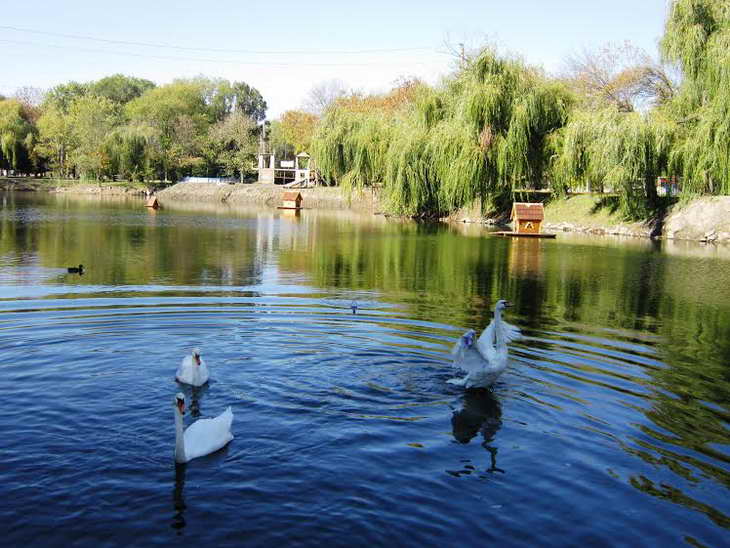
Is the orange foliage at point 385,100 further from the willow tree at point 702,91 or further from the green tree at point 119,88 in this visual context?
the green tree at point 119,88

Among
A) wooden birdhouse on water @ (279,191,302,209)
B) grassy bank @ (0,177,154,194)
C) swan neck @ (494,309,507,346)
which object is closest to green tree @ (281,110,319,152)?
grassy bank @ (0,177,154,194)

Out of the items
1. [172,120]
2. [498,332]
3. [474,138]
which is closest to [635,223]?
[474,138]

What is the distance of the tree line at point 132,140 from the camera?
111188 mm

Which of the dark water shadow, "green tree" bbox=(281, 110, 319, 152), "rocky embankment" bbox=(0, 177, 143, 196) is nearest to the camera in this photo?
the dark water shadow

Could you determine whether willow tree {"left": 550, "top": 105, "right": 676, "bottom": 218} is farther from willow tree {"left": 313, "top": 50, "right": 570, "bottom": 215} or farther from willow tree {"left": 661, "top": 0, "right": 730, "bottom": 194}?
willow tree {"left": 313, "top": 50, "right": 570, "bottom": 215}

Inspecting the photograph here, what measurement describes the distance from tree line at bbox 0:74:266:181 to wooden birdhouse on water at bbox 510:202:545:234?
79.6 m

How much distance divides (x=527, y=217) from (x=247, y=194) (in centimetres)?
6273

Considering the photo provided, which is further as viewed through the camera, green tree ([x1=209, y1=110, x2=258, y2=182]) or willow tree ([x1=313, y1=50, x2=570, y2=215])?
green tree ([x1=209, y1=110, x2=258, y2=182])

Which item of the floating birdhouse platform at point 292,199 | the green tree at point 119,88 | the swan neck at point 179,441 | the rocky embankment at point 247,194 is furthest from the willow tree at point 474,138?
the green tree at point 119,88

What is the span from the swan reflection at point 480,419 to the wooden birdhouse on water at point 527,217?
33736 mm

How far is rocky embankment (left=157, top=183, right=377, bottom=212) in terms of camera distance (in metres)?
88.5

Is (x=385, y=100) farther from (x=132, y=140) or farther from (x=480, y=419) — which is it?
(x=480, y=419)

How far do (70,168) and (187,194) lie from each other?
34338 millimetres

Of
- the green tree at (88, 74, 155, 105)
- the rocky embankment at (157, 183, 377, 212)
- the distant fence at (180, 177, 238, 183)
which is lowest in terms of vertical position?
the rocky embankment at (157, 183, 377, 212)
